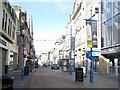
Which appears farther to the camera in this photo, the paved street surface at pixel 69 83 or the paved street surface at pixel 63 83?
the paved street surface at pixel 69 83

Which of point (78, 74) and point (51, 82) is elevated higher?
point (78, 74)

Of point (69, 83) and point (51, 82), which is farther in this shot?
point (51, 82)

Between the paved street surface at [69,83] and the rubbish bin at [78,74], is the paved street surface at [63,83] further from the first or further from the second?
the rubbish bin at [78,74]

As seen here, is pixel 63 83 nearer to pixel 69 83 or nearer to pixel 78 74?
pixel 69 83

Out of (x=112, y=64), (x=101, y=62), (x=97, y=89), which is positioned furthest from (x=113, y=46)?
(x=97, y=89)

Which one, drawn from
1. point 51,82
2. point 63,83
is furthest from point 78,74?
point 63,83

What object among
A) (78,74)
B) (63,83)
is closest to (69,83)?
(63,83)

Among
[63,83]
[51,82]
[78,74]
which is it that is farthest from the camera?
[78,74]

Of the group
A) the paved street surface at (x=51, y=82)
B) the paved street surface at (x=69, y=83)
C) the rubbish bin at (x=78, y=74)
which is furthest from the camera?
the rubbish bin at (x=78, y=74)

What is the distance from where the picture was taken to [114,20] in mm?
36906

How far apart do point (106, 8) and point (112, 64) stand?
25.3ft

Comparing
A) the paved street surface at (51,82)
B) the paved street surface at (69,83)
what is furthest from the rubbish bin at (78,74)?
the paved street surface at (51,82)

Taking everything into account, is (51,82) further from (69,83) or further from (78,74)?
(78,74)

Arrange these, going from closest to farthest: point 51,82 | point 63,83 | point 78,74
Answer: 1. point 63,83
2. point 51,82
3. point 78,74
